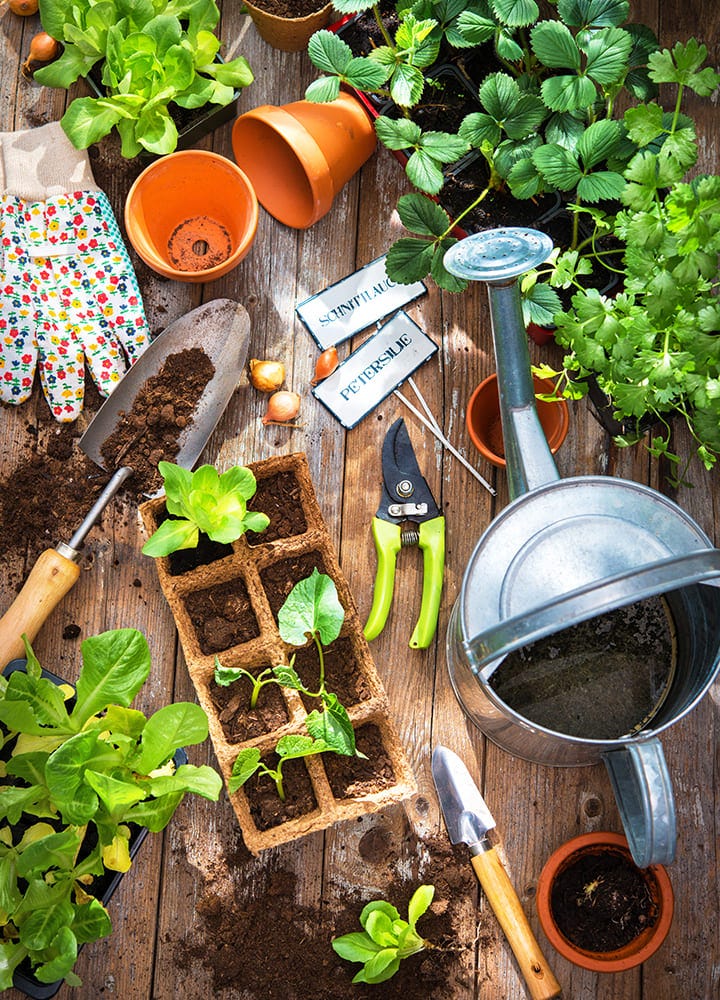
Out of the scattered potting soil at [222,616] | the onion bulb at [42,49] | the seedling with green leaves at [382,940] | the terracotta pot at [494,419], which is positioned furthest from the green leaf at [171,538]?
the onion bulb at [42,49]

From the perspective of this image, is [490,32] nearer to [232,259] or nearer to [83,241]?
[232,259]

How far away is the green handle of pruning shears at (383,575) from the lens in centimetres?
138

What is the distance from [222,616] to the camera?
4.36ft

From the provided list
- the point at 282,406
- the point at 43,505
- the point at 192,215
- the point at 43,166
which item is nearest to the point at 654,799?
the point at 282,406

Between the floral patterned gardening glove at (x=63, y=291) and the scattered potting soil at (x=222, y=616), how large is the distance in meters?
0.36

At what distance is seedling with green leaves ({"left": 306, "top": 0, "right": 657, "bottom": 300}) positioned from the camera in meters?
1.17

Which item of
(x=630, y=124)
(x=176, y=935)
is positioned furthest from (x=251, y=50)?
(x=176, y=935)

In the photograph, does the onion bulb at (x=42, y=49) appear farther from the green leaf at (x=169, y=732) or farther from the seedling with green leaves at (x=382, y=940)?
the seedling with green leaves at (x=382, y=940)

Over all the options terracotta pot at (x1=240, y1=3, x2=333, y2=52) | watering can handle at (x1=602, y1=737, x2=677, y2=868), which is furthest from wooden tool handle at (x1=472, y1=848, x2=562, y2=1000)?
terracotta pot at (x1=240, y1=3, x2=333, y2=52)

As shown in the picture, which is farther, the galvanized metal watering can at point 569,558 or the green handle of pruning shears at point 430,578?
the green handle of pruning shears at point 430,578

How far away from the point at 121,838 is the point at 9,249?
0.89 m

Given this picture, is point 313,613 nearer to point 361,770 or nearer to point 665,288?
point 361,770

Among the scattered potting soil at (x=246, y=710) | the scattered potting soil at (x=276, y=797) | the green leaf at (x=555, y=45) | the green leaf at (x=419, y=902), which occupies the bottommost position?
the green leaf at (x=419, y=902)

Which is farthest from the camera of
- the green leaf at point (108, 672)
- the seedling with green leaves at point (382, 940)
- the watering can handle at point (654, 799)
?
the seedling with green leaves at point (382, 940)
